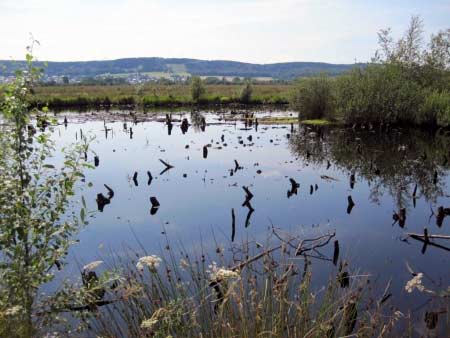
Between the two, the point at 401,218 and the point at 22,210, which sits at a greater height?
the point at 22,210

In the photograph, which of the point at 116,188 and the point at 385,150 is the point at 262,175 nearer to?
the point at 116,188

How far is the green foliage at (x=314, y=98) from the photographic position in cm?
4116

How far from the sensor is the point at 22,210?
5.25m

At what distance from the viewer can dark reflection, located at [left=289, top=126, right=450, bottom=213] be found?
1982cm

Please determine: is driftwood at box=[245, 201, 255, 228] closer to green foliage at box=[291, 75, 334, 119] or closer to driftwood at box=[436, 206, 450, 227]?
driftwood at box=[436, 206, 450, 227]

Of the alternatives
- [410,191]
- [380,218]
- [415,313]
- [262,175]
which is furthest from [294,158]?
[415,313]

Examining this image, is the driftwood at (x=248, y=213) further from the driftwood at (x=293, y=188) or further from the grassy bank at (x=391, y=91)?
the grassy bank at (x=391, y=91)

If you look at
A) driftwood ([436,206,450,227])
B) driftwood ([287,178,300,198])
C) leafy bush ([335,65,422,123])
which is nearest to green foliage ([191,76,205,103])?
leafy bush ([335,65,422,123])

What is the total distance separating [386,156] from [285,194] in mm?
10440

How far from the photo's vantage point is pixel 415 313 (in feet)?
30.7

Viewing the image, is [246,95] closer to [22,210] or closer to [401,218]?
[401,218]

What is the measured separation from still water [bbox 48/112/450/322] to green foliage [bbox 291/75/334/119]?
7396 mm

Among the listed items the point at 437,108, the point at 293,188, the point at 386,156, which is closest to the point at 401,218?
the point at 293,188

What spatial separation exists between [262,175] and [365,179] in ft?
15.6
